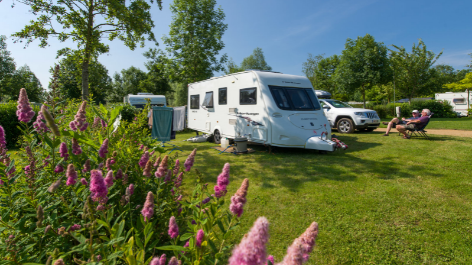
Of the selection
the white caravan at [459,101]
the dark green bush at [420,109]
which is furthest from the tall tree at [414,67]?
the white caravan at [459,101]

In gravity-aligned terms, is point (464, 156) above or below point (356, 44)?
below

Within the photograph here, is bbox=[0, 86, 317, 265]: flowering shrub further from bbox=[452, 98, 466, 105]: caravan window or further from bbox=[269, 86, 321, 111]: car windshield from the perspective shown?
bbox=[452, 98, 466, 105]: caravan window

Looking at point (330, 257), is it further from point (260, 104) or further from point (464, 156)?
point (464, 156)

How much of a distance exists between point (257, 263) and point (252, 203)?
3.13 metres

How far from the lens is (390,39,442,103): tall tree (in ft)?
69.5

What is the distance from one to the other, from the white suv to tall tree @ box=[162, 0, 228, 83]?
1022 cm

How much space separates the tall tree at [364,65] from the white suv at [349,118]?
9.93 metres

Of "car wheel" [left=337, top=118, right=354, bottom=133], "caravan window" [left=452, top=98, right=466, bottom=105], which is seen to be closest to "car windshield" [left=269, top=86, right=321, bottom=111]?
"car wheel" [left=337, top=118, right=354, bottom=133]

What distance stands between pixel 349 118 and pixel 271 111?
6303mm

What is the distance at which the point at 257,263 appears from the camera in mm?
573

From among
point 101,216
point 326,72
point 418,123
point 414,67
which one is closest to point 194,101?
point 418,123

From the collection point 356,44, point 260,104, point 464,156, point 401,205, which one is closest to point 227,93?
point 260,104

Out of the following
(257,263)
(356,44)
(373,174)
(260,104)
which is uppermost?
(356,44)

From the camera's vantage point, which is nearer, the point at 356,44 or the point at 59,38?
the point at 59,38
